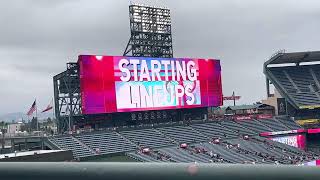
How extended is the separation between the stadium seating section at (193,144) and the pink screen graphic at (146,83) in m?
2.57

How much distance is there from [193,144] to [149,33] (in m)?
16.3

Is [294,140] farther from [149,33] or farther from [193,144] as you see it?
[149,33]

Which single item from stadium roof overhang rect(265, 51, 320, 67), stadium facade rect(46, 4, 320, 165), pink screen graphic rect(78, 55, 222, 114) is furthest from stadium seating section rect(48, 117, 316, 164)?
stadium roof overhang rect(265, 51, 320, 67)

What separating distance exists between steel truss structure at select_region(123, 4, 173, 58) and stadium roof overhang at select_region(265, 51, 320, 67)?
48.4ft

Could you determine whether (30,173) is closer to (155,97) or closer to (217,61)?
(155,97)

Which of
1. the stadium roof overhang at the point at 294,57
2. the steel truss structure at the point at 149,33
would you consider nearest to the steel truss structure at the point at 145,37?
the steel truss structure at the point at 149,33

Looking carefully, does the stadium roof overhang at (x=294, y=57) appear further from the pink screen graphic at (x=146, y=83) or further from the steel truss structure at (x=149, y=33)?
the steel truss structure at (x=149, y=33)

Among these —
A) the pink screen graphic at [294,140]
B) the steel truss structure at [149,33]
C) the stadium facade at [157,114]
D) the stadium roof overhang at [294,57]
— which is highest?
the steel truss structure at [149,33]

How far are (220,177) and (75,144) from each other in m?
43.1

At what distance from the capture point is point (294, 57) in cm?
6531

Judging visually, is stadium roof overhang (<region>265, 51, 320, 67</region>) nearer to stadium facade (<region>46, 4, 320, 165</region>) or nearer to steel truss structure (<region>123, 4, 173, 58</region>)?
stadium facade (<region>46, 4, 320, 165</region>)

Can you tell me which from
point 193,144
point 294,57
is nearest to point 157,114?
point 193,144

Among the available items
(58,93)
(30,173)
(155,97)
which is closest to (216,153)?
(155,97)

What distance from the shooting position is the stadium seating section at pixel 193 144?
43.6m
